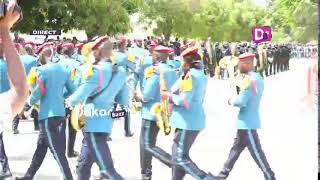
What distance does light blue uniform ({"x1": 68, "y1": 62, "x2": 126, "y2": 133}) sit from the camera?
5750mm

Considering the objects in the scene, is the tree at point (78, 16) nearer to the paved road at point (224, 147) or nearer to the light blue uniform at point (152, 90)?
the paved road at point (224, 147)

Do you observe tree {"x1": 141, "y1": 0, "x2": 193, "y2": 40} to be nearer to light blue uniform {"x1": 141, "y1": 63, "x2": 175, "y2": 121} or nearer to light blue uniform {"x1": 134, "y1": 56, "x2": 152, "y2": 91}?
light blue uniform {"x1": 134, "y1": 56, "x2": 152, "y2": 91}

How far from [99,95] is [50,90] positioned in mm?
964

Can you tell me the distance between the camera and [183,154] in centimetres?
624

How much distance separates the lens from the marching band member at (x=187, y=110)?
612 cm

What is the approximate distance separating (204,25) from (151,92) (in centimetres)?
3731

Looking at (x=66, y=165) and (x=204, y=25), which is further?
(x=204, y=25)

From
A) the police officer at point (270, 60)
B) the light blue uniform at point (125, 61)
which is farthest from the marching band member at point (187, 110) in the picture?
the police officer at point (270, 60)

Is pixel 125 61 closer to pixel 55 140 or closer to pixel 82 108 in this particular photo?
pixel 55 140

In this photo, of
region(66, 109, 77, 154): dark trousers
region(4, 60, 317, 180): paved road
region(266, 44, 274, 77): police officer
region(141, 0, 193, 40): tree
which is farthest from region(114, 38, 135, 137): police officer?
region(141, 0, 193, 40): tree

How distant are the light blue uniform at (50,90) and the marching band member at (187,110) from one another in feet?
3.24

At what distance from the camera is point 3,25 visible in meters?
2.64

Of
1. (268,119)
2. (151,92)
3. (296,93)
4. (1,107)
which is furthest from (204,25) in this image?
(1,107)

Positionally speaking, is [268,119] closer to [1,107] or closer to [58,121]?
[58,121]
